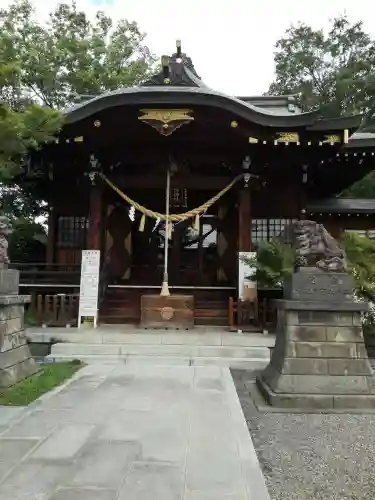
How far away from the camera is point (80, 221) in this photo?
42.5ft

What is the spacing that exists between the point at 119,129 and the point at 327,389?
25.3 feet

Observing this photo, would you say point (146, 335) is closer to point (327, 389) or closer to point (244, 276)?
point (244, 276)

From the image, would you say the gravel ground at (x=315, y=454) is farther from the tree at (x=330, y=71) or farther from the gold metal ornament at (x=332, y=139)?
the tree at (x=330, y=71)

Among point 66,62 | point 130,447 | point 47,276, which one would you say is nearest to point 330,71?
point 66,62

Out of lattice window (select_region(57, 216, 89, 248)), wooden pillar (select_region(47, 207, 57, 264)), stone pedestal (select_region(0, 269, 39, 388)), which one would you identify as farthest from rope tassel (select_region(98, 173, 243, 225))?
stone pedestal (select_region(0, 269, 39, 388))

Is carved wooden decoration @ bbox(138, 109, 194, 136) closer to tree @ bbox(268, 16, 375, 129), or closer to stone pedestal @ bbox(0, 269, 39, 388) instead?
stone pedestal @ bbox(0, 269, 39, 388)

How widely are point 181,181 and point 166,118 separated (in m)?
1.86

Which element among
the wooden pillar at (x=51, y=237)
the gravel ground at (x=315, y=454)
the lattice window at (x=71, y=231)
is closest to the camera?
the gravel ground at (x=315, y=454)

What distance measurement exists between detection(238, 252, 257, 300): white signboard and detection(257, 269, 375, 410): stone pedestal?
15.4 feet

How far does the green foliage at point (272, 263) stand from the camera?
29.6 feet

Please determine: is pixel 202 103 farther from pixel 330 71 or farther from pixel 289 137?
pixel 330 71

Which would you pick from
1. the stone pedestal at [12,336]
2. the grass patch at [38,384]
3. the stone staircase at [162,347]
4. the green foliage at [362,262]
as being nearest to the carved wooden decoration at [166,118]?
the green foliage at [362,262]

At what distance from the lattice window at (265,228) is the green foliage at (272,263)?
9.78 feet

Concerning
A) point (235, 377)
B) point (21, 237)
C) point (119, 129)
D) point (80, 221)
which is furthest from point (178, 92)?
point (21, 237)
